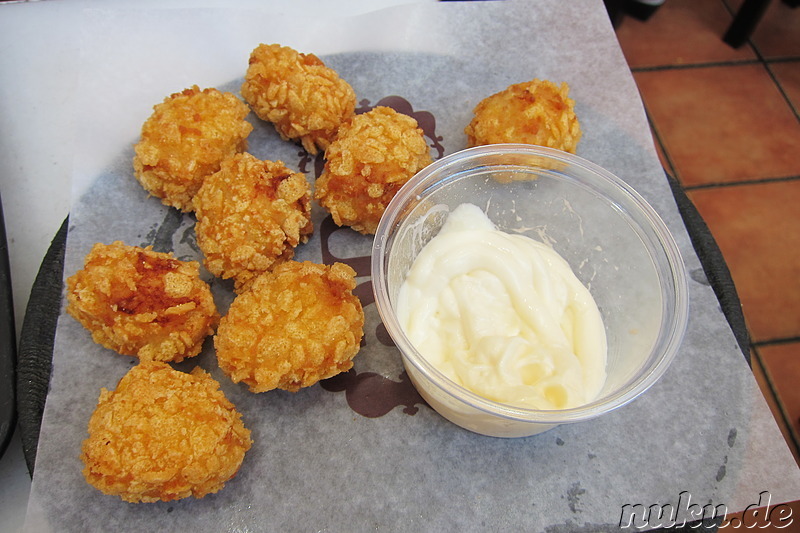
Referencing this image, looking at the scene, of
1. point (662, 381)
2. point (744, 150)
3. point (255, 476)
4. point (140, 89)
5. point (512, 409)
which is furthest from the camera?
point (744, 150)

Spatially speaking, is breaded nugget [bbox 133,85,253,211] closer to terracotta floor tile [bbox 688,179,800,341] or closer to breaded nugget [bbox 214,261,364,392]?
breaded nugget [bbox 214,261,364,392]

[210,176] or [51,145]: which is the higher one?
[210,176]

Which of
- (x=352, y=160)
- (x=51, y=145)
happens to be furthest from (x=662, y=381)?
(x=51, y=145)

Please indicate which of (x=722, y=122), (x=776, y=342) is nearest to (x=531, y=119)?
(x=776, y=342)

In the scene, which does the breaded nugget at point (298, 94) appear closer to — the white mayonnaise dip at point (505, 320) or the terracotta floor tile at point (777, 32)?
the white mayonnaise dip at point (505, 320)

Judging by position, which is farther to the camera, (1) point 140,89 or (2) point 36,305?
(1) point 140,89

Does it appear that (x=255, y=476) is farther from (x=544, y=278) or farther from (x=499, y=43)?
(x=499, y=43)

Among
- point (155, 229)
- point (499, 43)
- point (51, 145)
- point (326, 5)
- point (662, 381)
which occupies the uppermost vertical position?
point (499, 43)

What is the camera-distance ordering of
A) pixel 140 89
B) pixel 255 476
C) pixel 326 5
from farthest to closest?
1. pixel 326 5
2. pixel 140 89
3. pixel 255 476
